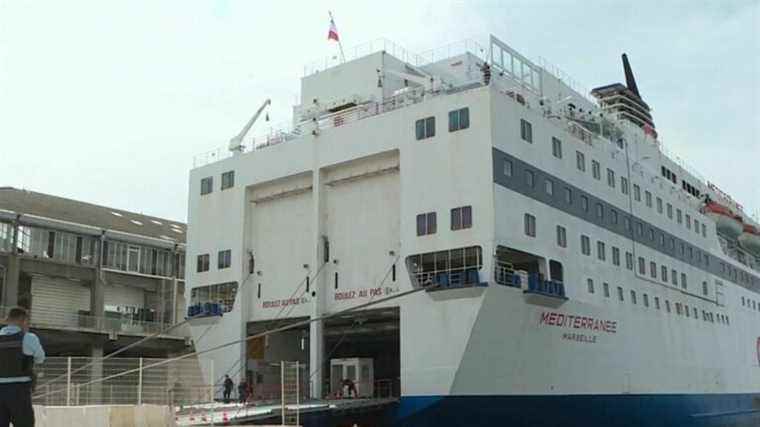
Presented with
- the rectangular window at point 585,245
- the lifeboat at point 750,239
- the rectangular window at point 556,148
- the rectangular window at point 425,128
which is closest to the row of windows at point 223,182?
the rectangular window at point 425,128

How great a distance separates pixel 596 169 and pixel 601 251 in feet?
9.01

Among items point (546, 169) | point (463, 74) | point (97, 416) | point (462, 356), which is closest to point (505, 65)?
point (463, 74)

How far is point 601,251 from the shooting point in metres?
24.9

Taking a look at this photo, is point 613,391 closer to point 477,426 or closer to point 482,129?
point 477,426

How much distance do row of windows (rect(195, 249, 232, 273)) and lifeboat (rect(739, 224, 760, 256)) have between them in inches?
1053

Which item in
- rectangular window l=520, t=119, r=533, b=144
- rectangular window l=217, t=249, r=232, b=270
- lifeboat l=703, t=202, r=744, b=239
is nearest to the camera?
rectangular window l=520, t=119, r=533, b=144

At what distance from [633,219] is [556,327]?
764 centimetres

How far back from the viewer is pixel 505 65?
27.0 metres

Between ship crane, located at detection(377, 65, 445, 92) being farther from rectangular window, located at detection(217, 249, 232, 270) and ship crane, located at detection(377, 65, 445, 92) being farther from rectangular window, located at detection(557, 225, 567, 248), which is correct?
rectangular window, located at detection(217, 249, 232, 270)

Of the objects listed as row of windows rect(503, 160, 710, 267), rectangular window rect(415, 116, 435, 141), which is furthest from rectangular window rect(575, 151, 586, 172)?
rectangular window rect(415, 116, 435, 141)

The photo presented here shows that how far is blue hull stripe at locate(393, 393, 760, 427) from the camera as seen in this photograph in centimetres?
1948

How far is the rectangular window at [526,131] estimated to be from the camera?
22094mm

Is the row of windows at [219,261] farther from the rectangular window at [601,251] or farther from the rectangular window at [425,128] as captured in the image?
the rectangular window at [601,251]

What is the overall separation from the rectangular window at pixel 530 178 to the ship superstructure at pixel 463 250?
7.1 inches
